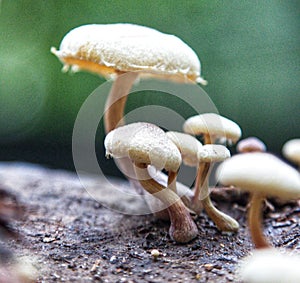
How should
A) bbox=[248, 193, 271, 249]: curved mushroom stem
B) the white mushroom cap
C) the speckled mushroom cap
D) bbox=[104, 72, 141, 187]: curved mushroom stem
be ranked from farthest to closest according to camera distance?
bbox=[104, 72, 141, 187]: curved mushroom stem, the speckled mushroom cap, bbox=[248, 193, 271, 249]: curved mushroom stem, the white mushroom cap

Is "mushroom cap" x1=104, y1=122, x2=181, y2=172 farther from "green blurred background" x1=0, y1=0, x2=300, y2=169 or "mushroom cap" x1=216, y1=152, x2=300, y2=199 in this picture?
"green blurred background" x1=0, y1=0, x2=300, y2=169

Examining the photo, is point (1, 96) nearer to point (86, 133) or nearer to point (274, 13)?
point (86, 133)

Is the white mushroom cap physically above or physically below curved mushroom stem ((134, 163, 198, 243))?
above

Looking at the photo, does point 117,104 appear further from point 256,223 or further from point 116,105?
point 256,223

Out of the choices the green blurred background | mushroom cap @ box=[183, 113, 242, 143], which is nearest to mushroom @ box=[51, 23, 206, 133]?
mushroom cap @ box=[183, 113, 242, 143]

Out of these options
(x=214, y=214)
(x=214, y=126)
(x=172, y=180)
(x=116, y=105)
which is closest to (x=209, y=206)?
(x=214, y=214)

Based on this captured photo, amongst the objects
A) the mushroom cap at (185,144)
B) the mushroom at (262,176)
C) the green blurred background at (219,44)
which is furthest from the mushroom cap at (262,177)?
the green blurred background at (219,44)

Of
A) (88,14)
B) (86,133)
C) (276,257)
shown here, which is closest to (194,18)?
(88,14)
